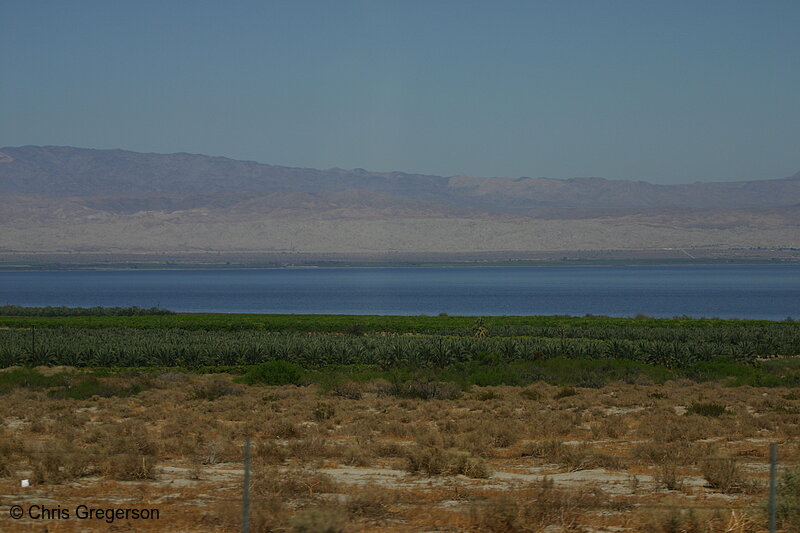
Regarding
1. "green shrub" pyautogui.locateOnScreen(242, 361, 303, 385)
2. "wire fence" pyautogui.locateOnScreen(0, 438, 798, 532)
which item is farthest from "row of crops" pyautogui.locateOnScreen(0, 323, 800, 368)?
"wire fence" pyautogui.locateOnScreen(0, 438, 798, 532)

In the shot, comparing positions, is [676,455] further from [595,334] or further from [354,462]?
[595,334]

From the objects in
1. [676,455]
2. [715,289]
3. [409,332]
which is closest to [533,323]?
[409,332]

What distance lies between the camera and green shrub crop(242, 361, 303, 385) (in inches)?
1316

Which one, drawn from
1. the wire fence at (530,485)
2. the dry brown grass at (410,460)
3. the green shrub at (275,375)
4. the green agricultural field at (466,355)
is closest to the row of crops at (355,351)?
the green agricultural field at (466,355)

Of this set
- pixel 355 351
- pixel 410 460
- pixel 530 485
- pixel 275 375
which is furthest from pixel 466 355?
pixel 530 485

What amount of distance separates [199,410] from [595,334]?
105ft

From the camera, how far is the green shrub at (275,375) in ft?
110

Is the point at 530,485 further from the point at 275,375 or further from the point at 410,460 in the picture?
the point at 275,375

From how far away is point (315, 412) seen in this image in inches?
907

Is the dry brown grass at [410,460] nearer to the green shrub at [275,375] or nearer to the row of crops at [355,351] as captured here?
the green shrub at [275,375]

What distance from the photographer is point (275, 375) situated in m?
33.9

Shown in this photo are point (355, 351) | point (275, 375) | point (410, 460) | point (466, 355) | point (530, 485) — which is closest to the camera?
point (530, 485)

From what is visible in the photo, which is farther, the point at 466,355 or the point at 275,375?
the point at 466,355

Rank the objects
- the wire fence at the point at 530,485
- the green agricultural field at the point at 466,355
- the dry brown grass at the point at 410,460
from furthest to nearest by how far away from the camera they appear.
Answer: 1. the green agricultural field at the point at 466,355
2. the dry brown grass at the point at 410,460
3. the wire fence at the point at 530,485
